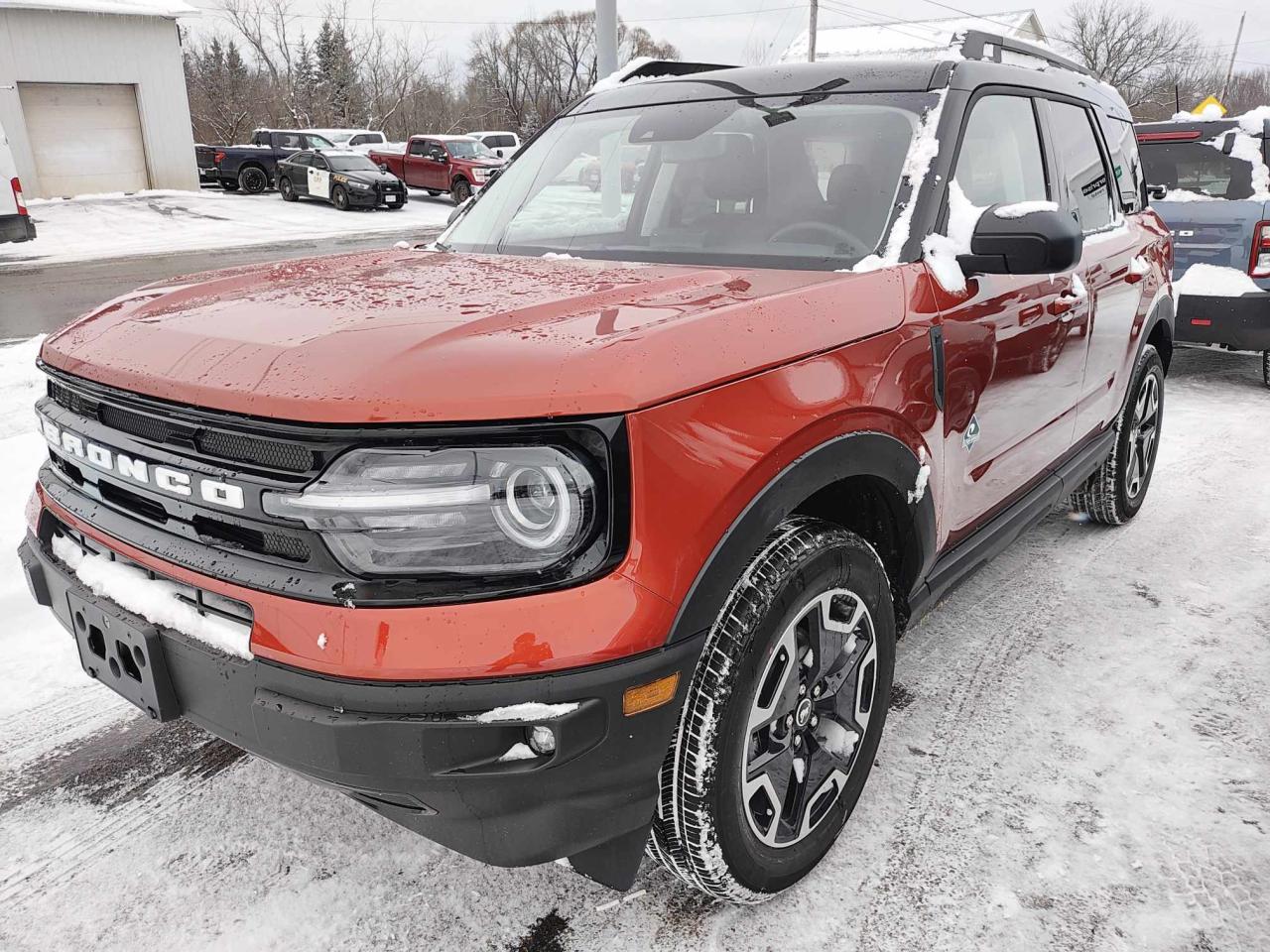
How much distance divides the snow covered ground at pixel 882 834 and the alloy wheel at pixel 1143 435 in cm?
103

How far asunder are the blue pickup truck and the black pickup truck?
25.4 metres

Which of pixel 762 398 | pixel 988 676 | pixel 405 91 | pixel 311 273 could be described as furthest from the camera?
pixel 405 91

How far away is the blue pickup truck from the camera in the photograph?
21.7ft

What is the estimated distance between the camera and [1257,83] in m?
86.3

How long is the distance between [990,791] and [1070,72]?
2920 mm

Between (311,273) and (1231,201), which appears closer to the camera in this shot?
(311,273)

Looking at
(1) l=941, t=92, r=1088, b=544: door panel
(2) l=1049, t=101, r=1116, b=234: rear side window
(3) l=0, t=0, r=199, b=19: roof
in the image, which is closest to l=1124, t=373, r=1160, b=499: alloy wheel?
(2) l=1049, t=101, r=1116, b=234: rear side window

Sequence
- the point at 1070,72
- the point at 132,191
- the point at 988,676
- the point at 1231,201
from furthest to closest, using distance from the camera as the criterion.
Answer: the point at 132,191
the point at 1231,201
the point at 1070,72
the point at 988,676

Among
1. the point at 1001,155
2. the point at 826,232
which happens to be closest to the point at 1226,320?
the point at 1001,155

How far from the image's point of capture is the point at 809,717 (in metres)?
2.11

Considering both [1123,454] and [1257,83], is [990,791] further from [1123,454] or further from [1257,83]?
Result: [1257,83]

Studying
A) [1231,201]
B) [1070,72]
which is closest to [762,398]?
[1070,72]

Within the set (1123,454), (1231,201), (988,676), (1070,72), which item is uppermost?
(1070,72)

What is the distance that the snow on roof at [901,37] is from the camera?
10.5 ft
